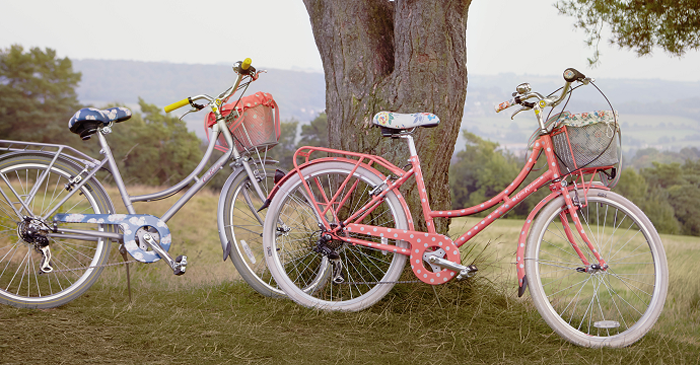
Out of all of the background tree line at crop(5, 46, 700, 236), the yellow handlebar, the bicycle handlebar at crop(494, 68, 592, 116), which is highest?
the yellow handlebar

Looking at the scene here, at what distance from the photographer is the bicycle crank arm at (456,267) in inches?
101

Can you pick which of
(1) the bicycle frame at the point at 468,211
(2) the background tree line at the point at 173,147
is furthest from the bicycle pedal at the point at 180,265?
(2) the background tree line at the point at 173,147

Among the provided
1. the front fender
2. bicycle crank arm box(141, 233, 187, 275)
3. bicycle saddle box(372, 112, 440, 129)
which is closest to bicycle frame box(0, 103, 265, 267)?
bicycle crank arm box(141, 233, 187, 275)

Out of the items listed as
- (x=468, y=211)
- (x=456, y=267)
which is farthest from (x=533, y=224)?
(x=456, y=267)

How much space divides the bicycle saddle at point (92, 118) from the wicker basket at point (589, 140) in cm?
246

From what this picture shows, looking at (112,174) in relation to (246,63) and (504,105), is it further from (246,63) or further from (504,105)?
(504,105)

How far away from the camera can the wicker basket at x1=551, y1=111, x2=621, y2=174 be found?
2443 millimetres

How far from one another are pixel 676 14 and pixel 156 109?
26.7 metres

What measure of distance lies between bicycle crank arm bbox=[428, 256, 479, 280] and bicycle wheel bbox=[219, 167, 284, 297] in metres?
1.06

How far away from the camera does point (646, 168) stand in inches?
654

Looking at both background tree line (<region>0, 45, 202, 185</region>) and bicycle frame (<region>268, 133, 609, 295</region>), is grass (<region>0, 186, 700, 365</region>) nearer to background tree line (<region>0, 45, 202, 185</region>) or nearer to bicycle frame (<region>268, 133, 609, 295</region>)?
bicycle frame (<region>268, 133, 609, 295</region>)

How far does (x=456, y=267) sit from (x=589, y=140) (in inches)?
36.1

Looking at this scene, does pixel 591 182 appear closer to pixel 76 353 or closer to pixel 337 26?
pixel 337 26

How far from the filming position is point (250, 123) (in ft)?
9.96
